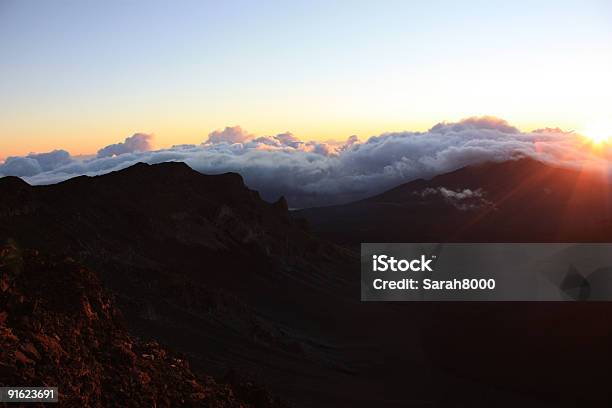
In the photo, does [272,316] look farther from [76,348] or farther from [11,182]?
[76,348]

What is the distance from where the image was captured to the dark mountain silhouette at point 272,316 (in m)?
62.4

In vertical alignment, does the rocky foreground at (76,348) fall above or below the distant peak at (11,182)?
below

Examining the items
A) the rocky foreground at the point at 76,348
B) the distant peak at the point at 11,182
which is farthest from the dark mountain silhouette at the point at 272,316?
the rocky foreground at the point at 76,348

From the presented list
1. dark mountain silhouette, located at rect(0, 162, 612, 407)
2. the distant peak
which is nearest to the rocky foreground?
dark mountain silhouette, located at rect(0, 162, 612, 407)

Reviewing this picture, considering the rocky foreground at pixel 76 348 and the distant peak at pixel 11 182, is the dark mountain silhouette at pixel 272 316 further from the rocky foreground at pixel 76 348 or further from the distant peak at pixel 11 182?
the rocky foreground at pixel 76 348

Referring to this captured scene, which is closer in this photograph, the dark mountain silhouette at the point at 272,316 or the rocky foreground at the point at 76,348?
the rocky foreground at the point at 76,348

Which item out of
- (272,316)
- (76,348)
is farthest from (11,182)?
(76,348)

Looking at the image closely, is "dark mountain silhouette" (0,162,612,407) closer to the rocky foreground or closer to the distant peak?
the distant peak

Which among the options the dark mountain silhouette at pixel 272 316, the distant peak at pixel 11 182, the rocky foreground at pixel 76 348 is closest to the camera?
the rocky foreground at pixel 76 348

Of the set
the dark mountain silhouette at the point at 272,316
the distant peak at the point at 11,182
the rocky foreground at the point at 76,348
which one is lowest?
the dark mountain silhouette at the point at 272,316

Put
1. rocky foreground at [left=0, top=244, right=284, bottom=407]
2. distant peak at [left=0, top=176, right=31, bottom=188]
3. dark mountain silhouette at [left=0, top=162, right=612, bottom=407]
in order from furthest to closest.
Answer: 1. distant peak at [left=0, top=176, right=31, bottom=188]
2. dark mountain silhouette at [left=0, top=162, right=612, bottom=407]
3. rocky foreground at [left=0, top=244, right=284, bottom=407]

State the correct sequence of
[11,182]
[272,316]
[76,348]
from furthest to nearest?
[272,316]
[11,182]
[76,348]

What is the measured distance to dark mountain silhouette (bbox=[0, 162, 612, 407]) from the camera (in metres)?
62.4

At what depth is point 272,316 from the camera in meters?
93.1
